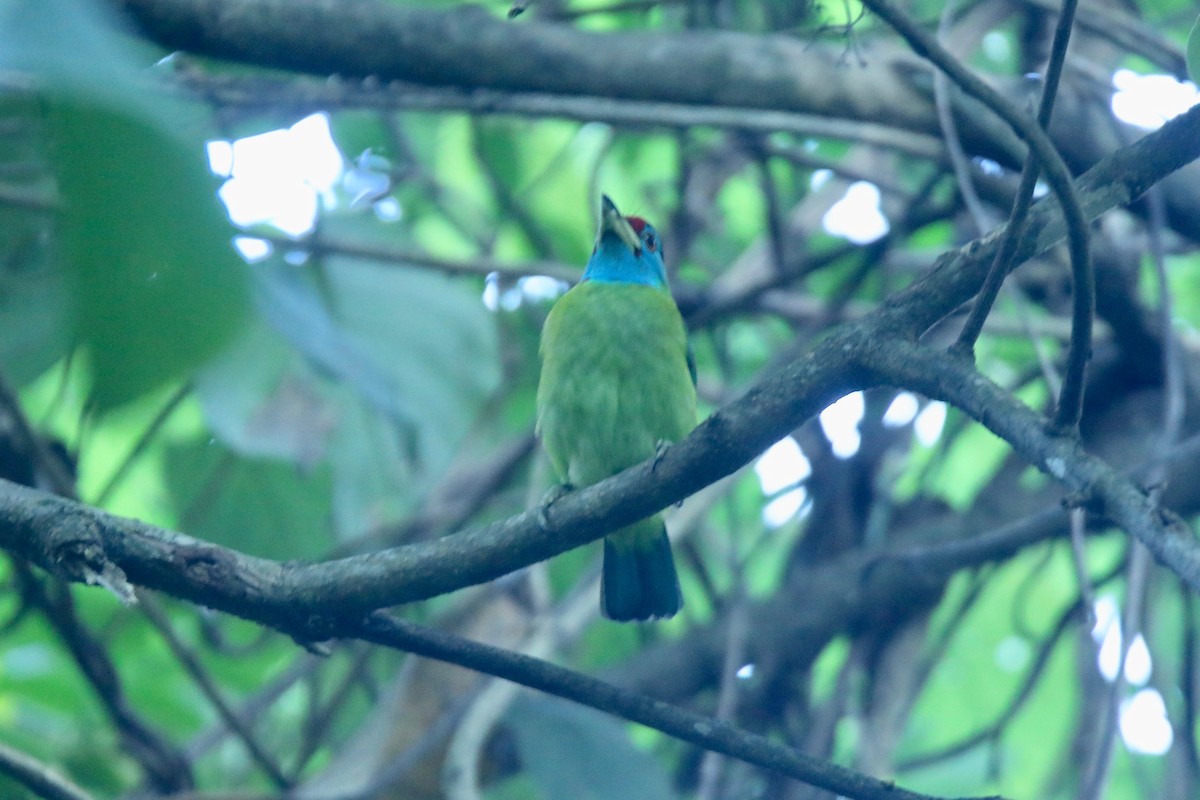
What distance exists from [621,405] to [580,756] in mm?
982

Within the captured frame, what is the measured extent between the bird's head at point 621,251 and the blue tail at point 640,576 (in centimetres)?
86

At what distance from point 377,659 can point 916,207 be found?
2.53 m

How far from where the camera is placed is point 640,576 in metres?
3.50

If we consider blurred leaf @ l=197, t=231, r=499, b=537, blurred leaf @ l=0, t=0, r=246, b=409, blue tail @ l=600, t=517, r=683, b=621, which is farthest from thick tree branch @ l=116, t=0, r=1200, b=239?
blurred leaf @ l=0, t=0, r=246, b=409

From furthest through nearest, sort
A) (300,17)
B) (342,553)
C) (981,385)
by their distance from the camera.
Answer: (342,553) < (300,17) < (981,385)

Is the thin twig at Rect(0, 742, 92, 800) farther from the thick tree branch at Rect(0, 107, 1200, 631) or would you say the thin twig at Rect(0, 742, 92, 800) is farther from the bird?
the bird

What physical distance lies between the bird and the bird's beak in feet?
1.23

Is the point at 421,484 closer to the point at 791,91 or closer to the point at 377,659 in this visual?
the point at 377,659

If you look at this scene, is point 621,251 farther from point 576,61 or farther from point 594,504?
point 594,504

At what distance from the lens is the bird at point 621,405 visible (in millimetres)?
3455

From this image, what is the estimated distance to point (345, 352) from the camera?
131 inches

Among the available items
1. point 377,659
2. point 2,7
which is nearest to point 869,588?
point 377,659

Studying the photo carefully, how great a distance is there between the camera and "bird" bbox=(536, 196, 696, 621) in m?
3.46

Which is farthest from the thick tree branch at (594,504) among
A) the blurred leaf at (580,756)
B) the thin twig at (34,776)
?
the blurred leaf at (580,756)
